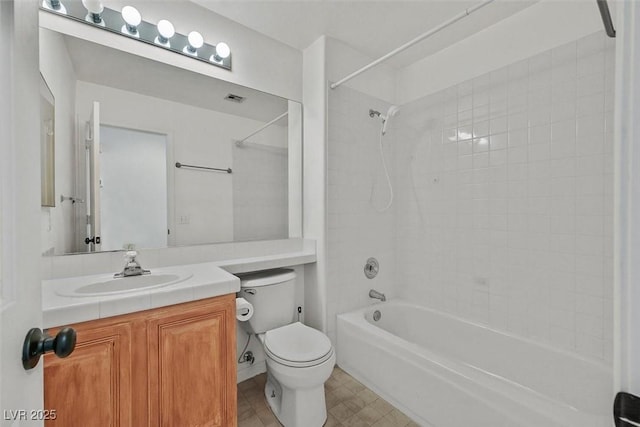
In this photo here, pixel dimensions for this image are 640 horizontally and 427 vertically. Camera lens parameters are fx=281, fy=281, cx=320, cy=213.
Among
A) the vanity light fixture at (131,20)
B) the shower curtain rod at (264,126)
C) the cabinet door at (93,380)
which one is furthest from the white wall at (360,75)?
the cabinet door at (93,380)

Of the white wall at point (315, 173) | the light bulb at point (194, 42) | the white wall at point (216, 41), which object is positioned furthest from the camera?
the white wall at point (315, 173)

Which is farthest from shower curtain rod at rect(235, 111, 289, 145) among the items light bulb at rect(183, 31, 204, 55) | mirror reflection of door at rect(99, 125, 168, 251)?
light bulb at rect(183, 31, 204, 55)

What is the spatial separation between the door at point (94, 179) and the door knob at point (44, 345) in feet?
3.92

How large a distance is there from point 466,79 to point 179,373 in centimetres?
256

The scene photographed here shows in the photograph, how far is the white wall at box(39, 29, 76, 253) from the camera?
131 cm

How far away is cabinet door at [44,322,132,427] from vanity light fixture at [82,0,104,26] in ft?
4.95

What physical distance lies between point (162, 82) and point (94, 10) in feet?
1.34

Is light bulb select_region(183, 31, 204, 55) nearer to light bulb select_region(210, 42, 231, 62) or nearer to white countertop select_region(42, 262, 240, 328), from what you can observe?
light bulb select_region(210, 42, 231, 62)

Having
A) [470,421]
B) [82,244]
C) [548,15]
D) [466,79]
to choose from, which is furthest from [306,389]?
[548,15]

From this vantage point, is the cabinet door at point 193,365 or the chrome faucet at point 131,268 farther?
the chrome faucet at point 131,268

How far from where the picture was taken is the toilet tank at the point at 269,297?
5.84 ft

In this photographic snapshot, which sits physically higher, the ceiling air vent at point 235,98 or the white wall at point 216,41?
the white wall at point 216,41

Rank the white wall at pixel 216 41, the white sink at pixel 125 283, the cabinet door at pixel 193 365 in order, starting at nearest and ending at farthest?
the cabinet door at pixel 193 365 → the white sink at pixel 125 283 → the white wall at pixel 216 41

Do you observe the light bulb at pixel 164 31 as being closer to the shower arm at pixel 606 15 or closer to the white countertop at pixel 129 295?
the white countertop at pixel 129 295
